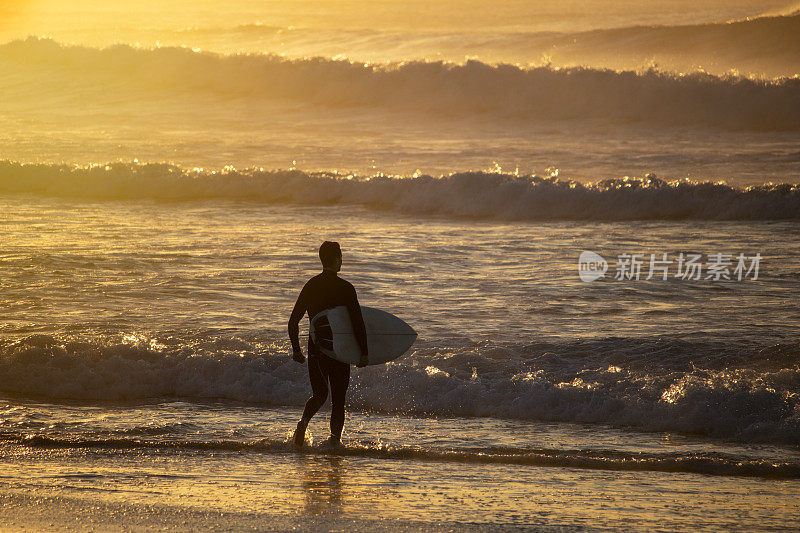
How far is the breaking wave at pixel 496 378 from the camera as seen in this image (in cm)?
681

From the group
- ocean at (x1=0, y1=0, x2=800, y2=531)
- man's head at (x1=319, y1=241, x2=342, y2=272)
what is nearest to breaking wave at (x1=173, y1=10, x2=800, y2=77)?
ocean at (x1=0, y1=0, x2=800, y2=531)

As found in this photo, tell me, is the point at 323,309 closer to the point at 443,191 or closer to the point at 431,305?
the point at 431,305

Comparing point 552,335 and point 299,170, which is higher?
point 299,170

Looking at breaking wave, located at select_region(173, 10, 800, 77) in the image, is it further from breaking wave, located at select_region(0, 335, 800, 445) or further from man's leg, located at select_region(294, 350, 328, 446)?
man's leg, located at select_region(294, 350, 328, 446)

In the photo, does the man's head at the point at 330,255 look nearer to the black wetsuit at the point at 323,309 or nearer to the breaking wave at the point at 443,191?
the black wetsuit at the point at 323,309

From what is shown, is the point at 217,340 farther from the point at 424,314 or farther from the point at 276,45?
the point at 276,45

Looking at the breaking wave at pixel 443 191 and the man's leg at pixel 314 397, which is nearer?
the man's leg at pixel 314 397

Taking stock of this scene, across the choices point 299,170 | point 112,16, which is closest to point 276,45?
point 112,16

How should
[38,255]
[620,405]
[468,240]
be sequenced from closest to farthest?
[620,405], [38,255], [468,240]

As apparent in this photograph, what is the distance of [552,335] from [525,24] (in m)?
38.8

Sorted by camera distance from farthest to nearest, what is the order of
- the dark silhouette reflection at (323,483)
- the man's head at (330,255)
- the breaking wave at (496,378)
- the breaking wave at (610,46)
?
1. the breaking wave at (610,46)
2. the breaking wave at (496,378)
3. the man's head at (330,255)
4. the dark silhouette reflection at (323,483)

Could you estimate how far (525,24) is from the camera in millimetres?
44906

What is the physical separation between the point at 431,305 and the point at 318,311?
157 inches

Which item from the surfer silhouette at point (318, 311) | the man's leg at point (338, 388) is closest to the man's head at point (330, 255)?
the surfer silhouette at point (318, 311)
